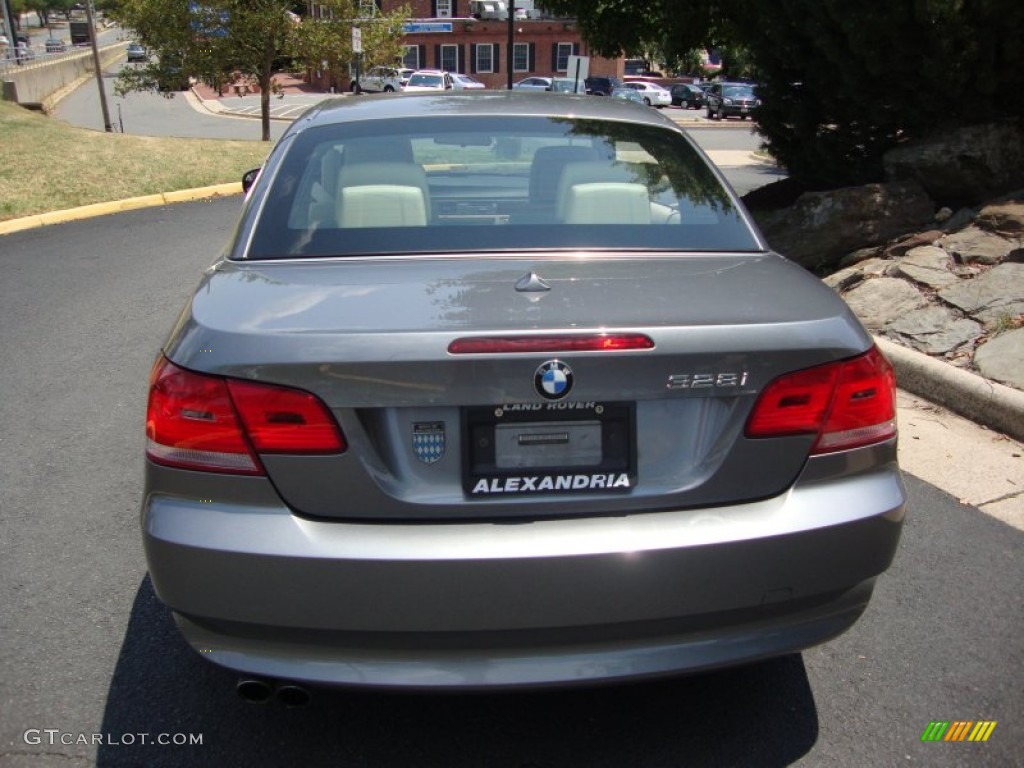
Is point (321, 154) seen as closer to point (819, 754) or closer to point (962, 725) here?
point (819, 754)

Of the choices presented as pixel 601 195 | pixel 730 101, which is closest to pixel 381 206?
pixel 601 195

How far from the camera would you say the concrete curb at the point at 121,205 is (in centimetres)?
1095

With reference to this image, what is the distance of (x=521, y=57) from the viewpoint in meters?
65.4

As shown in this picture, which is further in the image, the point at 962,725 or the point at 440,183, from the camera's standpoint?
the point at 440,183

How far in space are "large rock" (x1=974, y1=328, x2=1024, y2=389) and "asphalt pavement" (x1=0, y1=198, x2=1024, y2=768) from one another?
1.24 metres

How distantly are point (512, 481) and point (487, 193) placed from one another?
1.89m

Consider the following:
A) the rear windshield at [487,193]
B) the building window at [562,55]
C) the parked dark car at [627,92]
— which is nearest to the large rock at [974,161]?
the rear windshield at [487,193]

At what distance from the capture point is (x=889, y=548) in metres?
2.53

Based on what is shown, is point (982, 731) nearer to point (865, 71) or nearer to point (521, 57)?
point (865, 71)

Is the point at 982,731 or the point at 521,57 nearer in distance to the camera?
the point at 982,731

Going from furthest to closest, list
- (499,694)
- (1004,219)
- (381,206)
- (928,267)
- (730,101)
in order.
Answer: (730,101) → (1004,219) → (928,267) → (381,206) → (499,694)

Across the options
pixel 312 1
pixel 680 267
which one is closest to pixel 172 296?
pixel 680 267

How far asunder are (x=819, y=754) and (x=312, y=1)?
22543 millimetres

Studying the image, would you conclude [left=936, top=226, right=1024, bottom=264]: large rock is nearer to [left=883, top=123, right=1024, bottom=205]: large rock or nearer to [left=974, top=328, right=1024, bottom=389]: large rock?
[left=883, top=123, right=1024, bottom=205]: large rock
